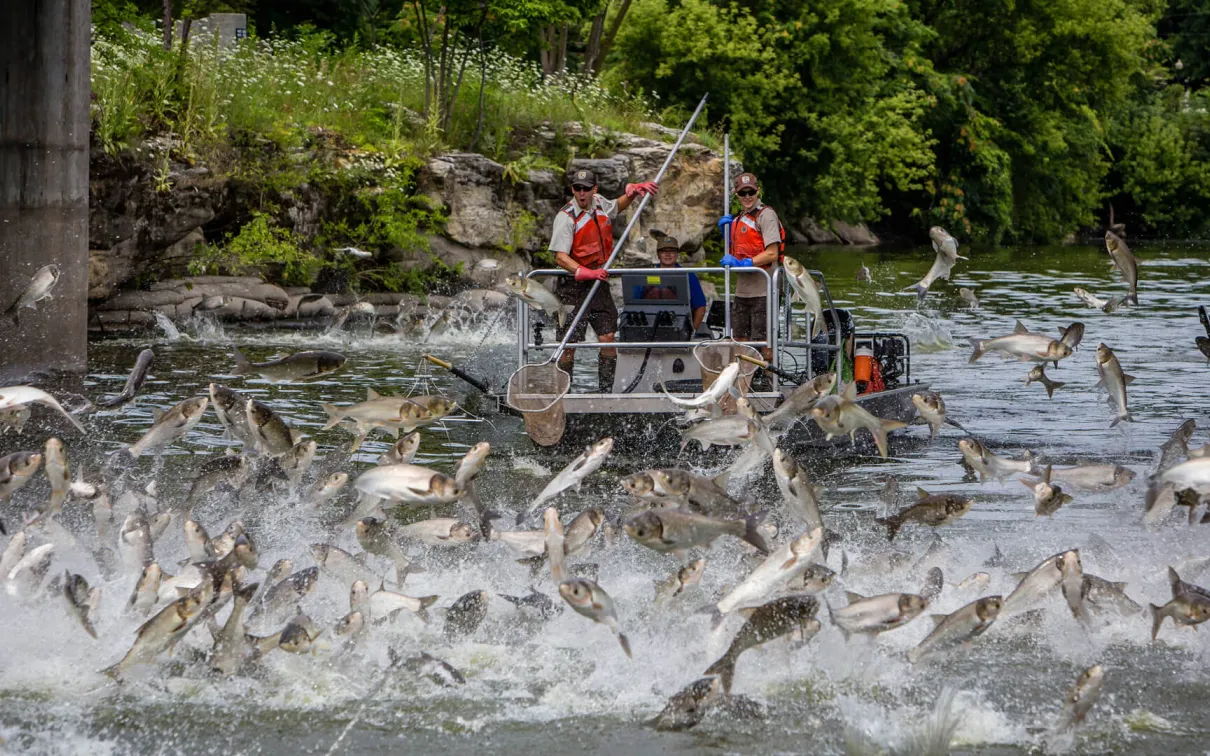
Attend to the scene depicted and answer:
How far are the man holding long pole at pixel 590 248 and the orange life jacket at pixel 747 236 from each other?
2.62 feet

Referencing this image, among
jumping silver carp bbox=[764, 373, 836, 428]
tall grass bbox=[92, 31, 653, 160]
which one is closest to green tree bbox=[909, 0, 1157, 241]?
tall grass bbox=[92, 31, 653, 160]

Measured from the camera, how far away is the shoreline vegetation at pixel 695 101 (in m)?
23.5

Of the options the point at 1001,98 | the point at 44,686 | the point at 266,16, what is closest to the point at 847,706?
the point at 44,686

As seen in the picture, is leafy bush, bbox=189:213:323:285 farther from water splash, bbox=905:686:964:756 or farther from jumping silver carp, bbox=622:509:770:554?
water splash, bbox=905:686:964:756

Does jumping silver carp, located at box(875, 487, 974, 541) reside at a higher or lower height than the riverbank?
lower

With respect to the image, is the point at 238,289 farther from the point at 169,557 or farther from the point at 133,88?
the point at 169,557

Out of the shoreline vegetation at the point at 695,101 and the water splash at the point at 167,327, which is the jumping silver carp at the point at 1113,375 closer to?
the water splash at the point at 167,327

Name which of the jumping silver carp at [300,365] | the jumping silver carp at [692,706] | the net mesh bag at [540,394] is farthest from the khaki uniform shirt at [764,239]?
the jumping silver carp at [692,706]

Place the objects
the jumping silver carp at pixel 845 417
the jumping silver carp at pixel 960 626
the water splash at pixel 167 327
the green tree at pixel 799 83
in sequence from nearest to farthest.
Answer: the jumping silver carp at pixel 960 626 < the jumping silver carp at pixel 845 417 < the water splash at pixel 167 327 < the green tree at pixel 799 83

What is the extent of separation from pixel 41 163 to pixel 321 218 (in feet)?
26.2

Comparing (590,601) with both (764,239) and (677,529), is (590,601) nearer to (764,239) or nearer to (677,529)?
(677,529)

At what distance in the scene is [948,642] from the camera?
7641mm

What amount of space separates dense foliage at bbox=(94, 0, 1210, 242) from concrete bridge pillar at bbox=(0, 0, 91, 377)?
15.6 ft

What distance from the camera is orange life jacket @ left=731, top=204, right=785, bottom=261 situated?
1377 centimetres
